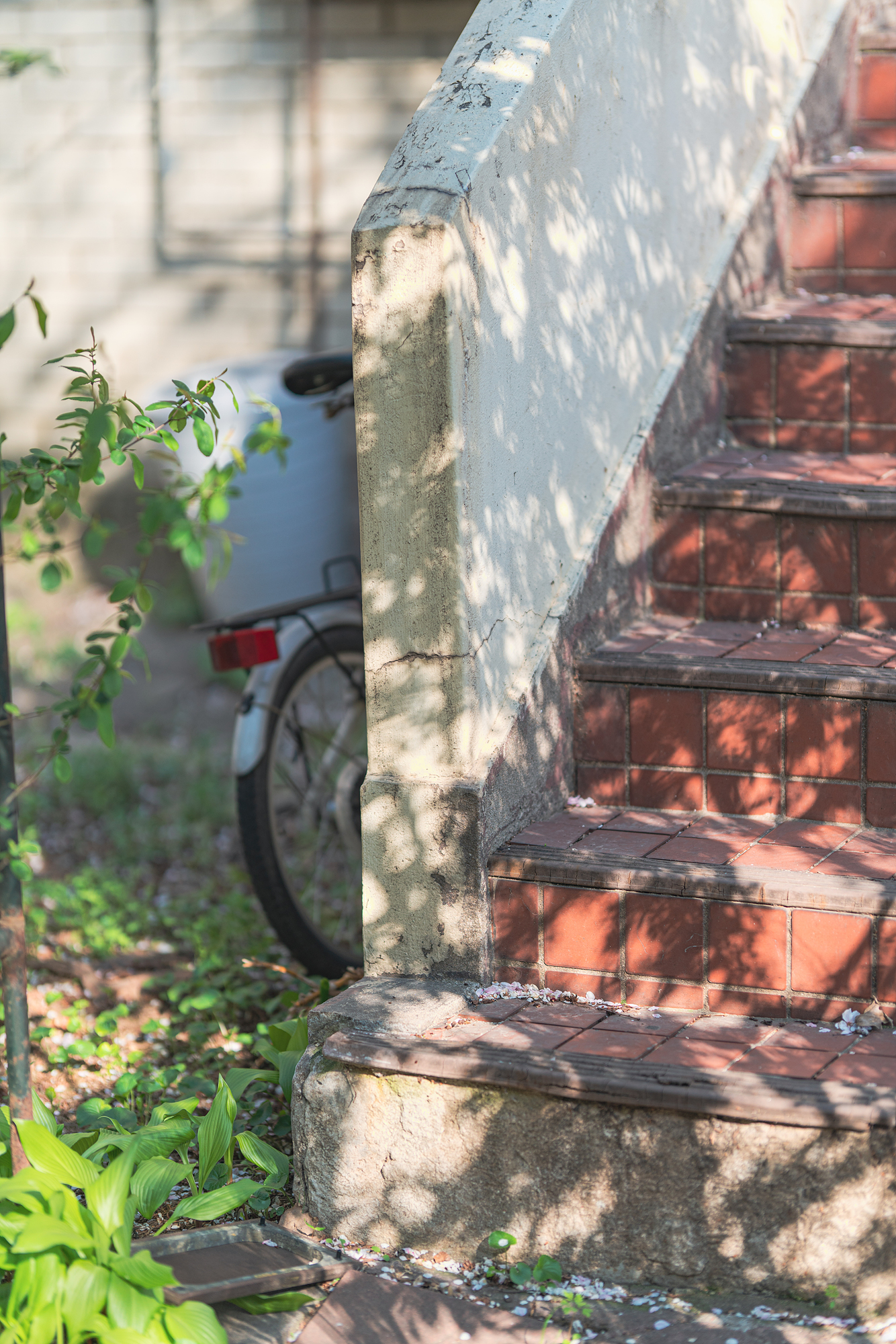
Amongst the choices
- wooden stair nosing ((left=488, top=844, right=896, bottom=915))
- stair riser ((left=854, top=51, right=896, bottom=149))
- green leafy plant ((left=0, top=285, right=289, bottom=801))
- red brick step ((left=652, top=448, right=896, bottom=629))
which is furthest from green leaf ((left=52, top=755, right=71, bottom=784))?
stair riser ((left=854, top=51, right=896, bottom=149))

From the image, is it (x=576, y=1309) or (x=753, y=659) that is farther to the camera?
(x=753, y=659)

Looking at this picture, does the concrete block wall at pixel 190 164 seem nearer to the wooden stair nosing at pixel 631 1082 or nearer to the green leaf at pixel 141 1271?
Answer: the wooden stair nosing at pixel 631 1082

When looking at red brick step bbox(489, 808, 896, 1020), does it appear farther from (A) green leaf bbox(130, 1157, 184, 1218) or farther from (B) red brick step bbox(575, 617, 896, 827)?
(A) green leaf bbox(130, 1157, 184, 1218)

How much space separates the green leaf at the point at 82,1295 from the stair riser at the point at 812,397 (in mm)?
2444

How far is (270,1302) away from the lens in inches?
84.7

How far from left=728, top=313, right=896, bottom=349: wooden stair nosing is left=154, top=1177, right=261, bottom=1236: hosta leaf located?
2.27 metres

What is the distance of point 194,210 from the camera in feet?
22.4

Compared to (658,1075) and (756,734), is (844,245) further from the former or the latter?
(658,1075)

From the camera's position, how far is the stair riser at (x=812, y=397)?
332 cm

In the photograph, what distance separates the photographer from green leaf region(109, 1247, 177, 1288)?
1.92m

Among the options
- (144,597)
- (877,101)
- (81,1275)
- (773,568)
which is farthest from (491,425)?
(877,101)

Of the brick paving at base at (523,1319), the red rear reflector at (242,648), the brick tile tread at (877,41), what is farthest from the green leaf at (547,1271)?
the brick tile tread at (877,41)

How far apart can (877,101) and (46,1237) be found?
12.7 ft

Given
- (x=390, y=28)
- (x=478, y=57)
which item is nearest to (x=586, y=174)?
(x=478, y=57)
